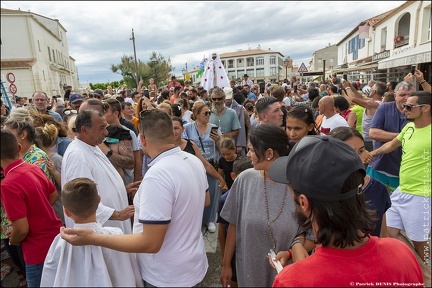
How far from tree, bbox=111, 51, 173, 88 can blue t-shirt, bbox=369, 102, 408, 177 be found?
31434mm

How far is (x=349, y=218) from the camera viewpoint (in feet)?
3.23

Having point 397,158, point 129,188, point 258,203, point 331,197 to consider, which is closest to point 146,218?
point 258,203

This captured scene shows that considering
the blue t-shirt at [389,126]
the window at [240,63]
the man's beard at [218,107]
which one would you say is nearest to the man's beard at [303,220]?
the blue t-shirt at [389,126]

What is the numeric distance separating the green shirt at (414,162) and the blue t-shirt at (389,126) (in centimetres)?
61

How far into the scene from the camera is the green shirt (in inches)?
88.6

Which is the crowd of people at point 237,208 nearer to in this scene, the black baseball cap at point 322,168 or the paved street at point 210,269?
the black baseball cap at point 322,168

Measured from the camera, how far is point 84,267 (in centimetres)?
134

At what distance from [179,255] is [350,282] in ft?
3.49

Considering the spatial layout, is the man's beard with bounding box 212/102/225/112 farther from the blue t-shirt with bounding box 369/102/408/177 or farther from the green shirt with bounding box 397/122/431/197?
the green shirt with bounding box 397/122/431/197

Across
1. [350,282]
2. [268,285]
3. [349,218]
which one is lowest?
[268,285]

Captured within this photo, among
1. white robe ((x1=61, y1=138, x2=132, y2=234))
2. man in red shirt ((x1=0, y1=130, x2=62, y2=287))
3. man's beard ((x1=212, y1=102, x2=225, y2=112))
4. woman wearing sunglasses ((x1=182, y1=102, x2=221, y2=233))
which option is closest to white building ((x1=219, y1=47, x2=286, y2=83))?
man's beard ((x1=212, y1=102, x2=225, y2=112))

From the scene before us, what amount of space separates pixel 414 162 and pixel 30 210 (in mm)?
3178

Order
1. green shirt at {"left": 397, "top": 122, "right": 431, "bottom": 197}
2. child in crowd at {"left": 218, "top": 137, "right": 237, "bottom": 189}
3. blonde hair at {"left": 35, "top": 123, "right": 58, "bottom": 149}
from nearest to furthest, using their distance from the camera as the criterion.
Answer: green shirt at {"left": 397, "top": 122, "right": 431, "bottom": 197}, blonde hair at {"left": 35, "top": 123, "right": 58, "bottom": 149}, child in crowd at {"left": 218, "top": 137, "right": 237, "bottom": 189}

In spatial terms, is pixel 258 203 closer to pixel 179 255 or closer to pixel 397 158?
pixel 179 255
